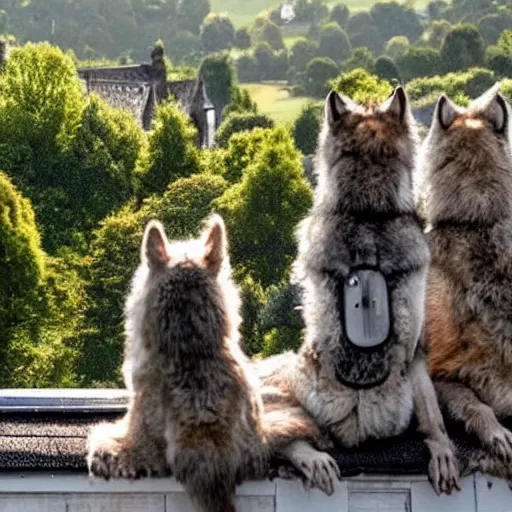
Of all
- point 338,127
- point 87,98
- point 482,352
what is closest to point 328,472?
point 482,352

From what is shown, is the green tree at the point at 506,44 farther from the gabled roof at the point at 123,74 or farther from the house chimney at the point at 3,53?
the house chimney at the point at 3,53

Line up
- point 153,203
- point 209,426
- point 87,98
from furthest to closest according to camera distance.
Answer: point 87,98 < point 153,203 < point 209,426

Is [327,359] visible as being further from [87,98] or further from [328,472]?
[87,98]

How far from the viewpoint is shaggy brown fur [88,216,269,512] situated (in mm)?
10102

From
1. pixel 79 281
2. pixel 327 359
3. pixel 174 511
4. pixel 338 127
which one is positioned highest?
pixel 338 127

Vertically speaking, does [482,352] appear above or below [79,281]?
above

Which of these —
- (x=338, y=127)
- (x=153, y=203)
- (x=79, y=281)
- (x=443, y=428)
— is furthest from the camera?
(x=153, y=203)

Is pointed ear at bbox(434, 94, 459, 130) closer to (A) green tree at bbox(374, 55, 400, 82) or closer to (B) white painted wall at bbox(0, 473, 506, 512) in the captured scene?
(B) white painted wall at bbox(0, 473, 506, 512)

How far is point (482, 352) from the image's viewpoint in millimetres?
11430

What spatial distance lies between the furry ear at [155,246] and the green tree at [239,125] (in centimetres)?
10915

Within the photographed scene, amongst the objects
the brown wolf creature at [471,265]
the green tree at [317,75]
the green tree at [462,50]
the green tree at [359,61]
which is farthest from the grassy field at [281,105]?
the brown wolf creature at [471,265]

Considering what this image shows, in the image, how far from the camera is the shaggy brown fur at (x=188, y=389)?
1010 centimetres

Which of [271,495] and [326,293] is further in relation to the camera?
[326,293]

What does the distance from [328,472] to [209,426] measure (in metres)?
0.84
